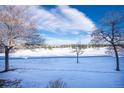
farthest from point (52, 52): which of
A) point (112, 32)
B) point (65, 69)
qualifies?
point (112, 32)

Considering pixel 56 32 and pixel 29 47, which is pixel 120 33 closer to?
pixel 56 32

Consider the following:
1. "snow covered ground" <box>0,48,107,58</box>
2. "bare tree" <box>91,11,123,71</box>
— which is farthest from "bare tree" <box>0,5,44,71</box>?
"bare tree" <box>91,11,123,71</box>

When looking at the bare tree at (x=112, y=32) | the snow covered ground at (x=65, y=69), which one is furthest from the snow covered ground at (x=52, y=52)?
the bare tree at (x=112, y=32)

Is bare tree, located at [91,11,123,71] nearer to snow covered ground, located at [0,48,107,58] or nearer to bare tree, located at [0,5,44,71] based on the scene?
snow covered ground, located at [0,48,107,58]

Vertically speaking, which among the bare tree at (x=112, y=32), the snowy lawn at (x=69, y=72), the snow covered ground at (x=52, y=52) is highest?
the bare tree at (x=112, y=32)

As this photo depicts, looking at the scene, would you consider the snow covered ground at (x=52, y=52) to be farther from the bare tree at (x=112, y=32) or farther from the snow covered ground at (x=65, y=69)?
the bare tree at (x=112, y=32)
